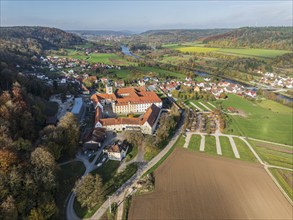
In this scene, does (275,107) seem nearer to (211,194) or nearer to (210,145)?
(210,145)

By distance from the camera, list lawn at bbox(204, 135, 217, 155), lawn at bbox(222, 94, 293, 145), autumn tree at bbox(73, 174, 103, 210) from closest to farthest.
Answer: autumn tree at bbox(73, 174, 103, 210) < lawn at bbox(204, 135, 217, 155) < lawn at bbox(222, 94, 293, 145)

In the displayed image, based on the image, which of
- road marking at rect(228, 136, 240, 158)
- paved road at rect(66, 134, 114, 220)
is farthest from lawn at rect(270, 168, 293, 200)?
paved road at rect(66, 134, 114, 220)

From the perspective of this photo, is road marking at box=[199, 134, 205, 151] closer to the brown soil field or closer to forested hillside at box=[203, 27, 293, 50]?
the brown soil field

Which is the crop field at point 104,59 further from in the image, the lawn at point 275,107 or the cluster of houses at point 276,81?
the lawn at point 275,107

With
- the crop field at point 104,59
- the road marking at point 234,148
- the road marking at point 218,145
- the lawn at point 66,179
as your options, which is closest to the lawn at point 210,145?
the road marking at point 218,145

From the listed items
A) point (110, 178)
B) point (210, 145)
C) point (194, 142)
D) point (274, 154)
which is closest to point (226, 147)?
point (210, 145)

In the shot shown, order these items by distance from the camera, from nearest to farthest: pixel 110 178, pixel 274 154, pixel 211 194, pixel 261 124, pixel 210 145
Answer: pixel 211 194, pixel 110 178, pixel 274 154, pixel 210 145, pixel 261 124
